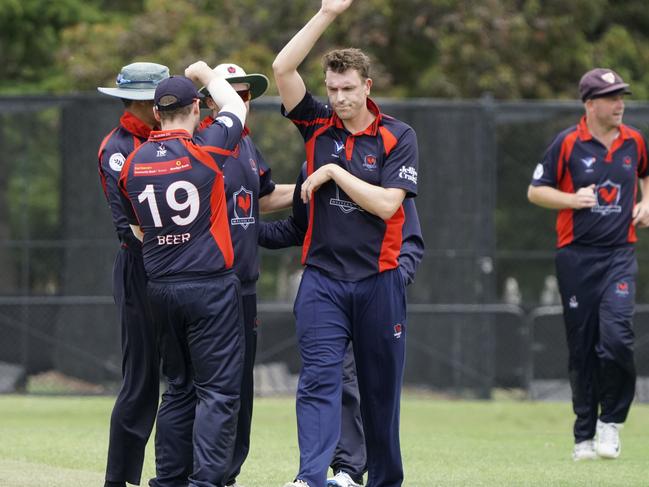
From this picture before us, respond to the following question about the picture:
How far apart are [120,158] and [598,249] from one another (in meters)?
3.66

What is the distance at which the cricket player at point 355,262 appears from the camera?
6367 mm

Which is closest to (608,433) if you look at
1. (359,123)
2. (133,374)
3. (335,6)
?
(359,123)

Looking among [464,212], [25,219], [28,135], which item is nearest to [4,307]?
[25,219]

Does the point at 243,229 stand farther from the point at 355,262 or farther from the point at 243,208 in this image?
the point at 355,262

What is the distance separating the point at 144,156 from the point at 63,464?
2.90 metres

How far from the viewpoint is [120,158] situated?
263 inches

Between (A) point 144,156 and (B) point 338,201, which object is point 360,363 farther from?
(A) point 144,156

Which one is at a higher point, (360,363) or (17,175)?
(17,175)

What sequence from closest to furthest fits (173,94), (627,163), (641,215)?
(173,94), (641,215), (627,163)

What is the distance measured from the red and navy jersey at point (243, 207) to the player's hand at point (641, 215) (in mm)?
3083

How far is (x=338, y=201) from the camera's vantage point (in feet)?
21.2

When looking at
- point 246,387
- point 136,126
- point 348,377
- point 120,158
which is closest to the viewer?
point 120,158

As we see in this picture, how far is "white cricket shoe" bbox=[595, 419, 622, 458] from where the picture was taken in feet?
28.6

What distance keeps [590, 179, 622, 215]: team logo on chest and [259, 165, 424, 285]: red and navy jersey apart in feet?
7.81
